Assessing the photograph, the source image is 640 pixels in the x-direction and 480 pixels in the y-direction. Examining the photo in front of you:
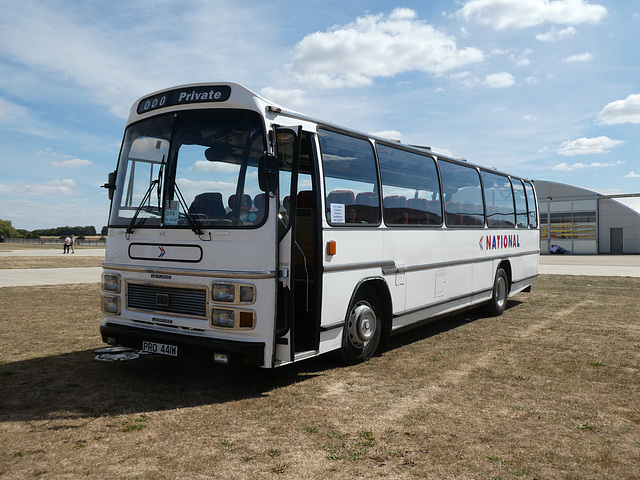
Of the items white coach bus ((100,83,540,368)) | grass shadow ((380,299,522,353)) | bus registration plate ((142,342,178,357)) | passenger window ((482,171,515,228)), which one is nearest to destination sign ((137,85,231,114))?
white coach bus ((100,83,540,368))

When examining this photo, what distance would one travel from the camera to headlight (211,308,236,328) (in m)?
5.46

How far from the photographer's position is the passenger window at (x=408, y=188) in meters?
7.57

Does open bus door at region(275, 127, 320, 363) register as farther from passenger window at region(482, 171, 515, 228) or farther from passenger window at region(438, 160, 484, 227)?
passenger window at region(482, 171, 515, 228)

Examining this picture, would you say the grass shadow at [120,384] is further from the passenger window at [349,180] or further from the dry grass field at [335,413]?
the passenger window at [349,180]

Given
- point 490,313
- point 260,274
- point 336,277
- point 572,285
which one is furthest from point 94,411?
point 572,285

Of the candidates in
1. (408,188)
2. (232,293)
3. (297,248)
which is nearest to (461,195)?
(408,188)

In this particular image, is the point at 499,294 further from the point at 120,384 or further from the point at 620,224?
the point at 620,224

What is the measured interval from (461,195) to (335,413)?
5.83 meters

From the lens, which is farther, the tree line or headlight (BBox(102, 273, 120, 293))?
the tree line

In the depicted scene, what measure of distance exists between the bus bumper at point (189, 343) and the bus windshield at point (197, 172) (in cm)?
116

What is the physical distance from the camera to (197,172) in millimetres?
5906

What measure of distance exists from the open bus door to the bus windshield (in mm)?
346

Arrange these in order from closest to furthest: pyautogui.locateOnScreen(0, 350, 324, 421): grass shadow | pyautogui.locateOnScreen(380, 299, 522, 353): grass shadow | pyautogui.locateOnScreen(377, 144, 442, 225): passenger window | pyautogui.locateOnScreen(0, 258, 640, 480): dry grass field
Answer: pyautogui.locateOnScreen(0, 258, 640, 480): dry grass field
pyautogui.locateOnScreen(0, 350, 324, 421): grass shadow
pyautogui.locateOnScreen(377, 144, 442, 225): passenger window
pyautogui.locateOnScreen(380, 299, 522, 353): grass shadow

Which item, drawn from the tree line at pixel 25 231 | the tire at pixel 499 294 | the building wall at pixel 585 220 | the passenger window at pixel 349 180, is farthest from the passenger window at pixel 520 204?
the tree line at pixel 25 231
